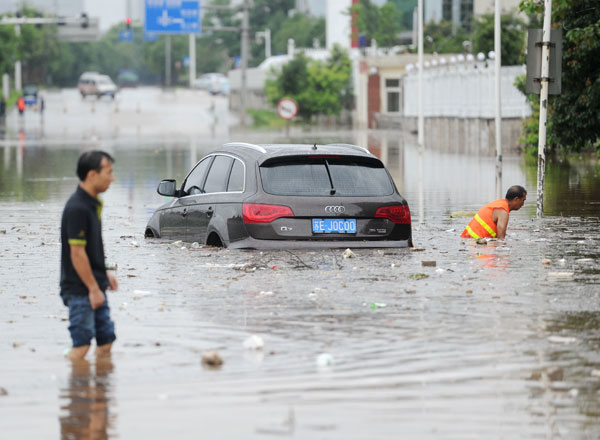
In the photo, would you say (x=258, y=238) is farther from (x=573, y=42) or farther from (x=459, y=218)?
(x=573, y=42)

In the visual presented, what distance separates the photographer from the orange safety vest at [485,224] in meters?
15.1

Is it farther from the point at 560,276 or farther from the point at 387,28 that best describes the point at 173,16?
the point at 560,276

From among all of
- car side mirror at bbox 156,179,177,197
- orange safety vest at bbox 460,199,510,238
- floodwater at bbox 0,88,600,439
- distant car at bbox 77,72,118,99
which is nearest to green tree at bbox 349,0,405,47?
distant car at bbox 77,72,118,99

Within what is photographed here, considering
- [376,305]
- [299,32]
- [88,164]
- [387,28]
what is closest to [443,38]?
[387,28]

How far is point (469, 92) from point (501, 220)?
30.6 m

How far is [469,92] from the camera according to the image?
45.1 m

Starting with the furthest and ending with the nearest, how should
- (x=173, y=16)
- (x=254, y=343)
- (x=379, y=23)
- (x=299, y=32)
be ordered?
1. (x=299, y=32)
2. (x=379, y=23)
3. (x=173, y=16)
4. (x=254, y=343)

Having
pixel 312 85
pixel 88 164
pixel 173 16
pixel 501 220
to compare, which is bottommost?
pixel 501 220

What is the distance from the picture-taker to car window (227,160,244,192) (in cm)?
1332

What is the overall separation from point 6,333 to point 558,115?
18.2 meters

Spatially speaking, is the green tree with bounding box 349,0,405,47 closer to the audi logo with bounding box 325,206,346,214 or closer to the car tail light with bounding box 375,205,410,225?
the car tail light with bounding box 375,205,410,225

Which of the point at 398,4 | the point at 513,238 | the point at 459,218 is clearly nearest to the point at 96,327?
the point at 513,238

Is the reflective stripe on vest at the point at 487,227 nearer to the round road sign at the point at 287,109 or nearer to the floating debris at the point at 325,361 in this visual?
the floating debris at the point at 325,361

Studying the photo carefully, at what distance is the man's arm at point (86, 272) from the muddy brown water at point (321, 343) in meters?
0.45
